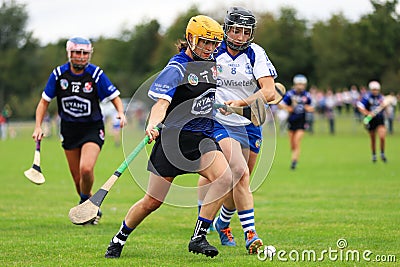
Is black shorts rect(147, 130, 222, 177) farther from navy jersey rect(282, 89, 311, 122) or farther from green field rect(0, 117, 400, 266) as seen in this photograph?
navy jersey rect(282, 89, 311, 122)

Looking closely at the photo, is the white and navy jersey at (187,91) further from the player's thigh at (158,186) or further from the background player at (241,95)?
the player's thigh at (158,186)

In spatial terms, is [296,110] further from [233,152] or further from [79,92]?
[233,152]

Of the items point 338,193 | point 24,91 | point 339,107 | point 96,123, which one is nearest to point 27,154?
point 338,193

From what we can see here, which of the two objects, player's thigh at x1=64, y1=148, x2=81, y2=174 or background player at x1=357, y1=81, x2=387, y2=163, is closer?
player's thigh at x1=64, y1=148, x2=81, y2=174

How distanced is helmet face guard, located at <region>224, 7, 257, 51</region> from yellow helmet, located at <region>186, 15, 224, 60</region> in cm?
77

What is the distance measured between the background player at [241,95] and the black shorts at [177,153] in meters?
0.48

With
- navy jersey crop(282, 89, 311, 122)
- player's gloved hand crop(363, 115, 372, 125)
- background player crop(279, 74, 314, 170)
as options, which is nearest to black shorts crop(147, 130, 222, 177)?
background player crop(279, 74, 314, 170)

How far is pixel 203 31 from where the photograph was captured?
22.9 feet

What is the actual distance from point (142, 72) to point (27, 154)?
205ft

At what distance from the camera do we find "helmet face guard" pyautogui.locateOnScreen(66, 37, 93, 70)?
9.84m

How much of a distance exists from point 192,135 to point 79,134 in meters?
3.28

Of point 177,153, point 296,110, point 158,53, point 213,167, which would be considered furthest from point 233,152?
point 158,53

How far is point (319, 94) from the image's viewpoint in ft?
164

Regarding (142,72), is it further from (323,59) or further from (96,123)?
(96,123)
